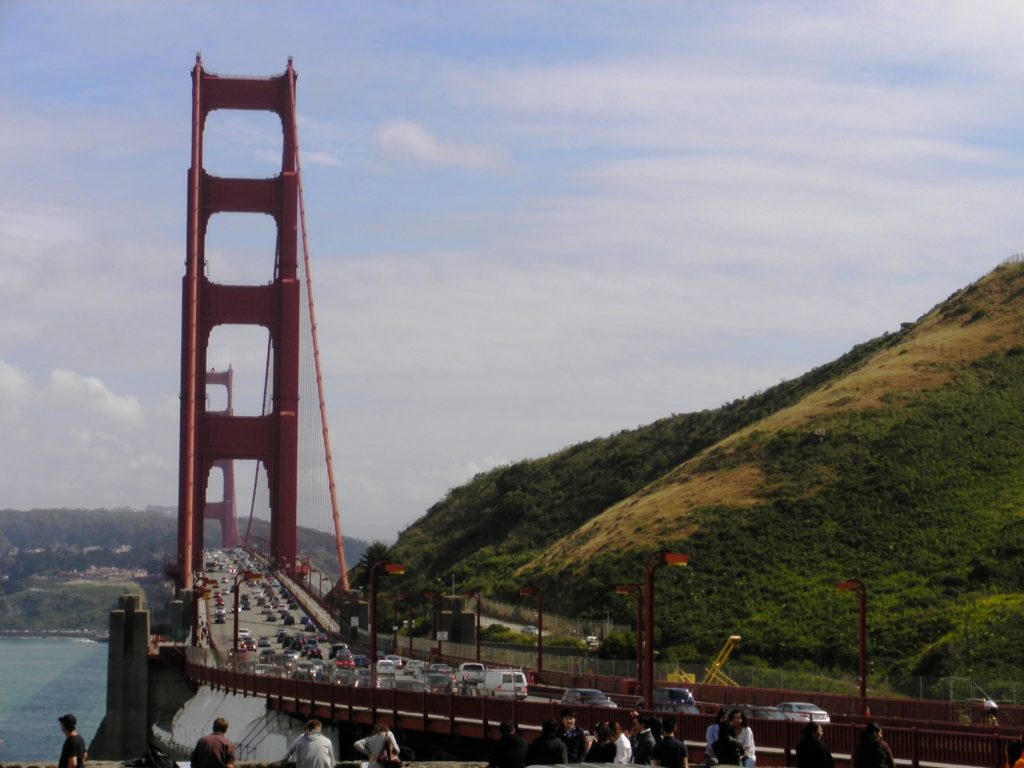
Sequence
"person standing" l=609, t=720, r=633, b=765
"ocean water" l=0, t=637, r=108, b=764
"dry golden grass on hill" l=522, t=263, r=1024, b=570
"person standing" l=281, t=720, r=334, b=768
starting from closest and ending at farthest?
1. "person standing" l=281, t=720, r=334, b=768
2. "person standing" l=609, t=720, r=633, b=765
3. "ocean water" l=0, t=637, r=108, b=764
4. "dry golden grass on hill" l=522, t=263, r=1024, b=570

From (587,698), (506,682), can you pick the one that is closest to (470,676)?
(506,682)

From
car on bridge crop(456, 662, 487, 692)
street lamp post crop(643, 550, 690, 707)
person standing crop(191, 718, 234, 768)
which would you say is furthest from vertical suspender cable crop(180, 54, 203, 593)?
person standing crop(191, 718, 234, 768)

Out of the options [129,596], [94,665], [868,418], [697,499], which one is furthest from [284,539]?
[94,665]

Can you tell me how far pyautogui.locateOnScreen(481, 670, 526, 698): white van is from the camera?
143 feet

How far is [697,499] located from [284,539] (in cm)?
2421

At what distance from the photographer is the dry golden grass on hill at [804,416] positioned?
85812 millimetres

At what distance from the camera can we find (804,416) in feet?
310

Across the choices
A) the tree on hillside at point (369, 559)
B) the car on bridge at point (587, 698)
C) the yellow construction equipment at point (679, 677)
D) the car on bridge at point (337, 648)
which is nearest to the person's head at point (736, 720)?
the car on bridge at point (587, 698)

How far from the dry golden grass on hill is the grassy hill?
17cm

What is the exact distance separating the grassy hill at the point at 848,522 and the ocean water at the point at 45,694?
70.5ft

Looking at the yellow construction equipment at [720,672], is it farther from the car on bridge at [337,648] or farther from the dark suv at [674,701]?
the car on bridge at [337,648]

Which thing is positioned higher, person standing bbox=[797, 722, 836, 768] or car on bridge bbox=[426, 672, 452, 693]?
person standing bbox=[797, 722, 836, 768]

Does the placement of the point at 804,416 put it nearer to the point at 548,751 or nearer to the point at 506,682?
the point at 506,682

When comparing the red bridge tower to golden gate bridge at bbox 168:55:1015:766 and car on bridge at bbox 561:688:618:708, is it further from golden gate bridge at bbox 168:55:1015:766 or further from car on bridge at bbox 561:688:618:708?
car on bridge at bbox 561:688:618:708
